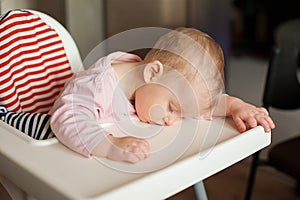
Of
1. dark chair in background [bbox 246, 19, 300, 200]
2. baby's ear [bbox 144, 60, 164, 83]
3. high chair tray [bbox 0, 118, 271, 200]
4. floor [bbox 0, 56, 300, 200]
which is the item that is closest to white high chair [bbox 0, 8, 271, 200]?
high chair tray [bbox 0, 118, 271, 200]

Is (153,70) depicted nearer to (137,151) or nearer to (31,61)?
(137,151)

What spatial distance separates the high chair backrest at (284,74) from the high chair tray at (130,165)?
810 mm

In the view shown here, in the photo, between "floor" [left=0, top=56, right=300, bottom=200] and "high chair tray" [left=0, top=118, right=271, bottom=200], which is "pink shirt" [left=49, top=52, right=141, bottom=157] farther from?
"floor" [left=0, top=56, right=300, bottom=200]

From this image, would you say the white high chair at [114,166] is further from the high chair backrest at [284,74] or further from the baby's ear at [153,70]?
the high chair backrest at [284,74]

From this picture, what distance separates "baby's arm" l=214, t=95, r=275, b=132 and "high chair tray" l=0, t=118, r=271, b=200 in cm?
2

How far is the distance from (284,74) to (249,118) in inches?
33.3

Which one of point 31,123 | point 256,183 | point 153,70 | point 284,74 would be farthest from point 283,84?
point 31,123

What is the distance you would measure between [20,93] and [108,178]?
1.39 feet

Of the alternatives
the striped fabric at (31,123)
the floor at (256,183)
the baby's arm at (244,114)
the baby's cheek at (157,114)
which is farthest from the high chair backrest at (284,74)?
the striped fabric at (31,123)

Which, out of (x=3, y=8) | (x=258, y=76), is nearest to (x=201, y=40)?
(x=3, y=8)

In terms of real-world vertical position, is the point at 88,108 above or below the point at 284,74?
above

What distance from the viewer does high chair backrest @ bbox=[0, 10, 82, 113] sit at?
1.18 meters

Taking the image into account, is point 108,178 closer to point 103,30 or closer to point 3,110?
point 3,110

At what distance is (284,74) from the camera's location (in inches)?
73.5
